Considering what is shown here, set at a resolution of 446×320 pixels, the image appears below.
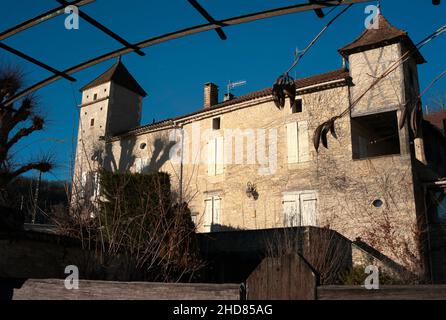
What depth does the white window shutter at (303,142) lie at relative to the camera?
1797 centimetres

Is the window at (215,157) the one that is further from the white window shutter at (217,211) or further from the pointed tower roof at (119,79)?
the pointed tower roof at (119,79)

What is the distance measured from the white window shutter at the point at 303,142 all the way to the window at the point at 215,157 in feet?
12.9

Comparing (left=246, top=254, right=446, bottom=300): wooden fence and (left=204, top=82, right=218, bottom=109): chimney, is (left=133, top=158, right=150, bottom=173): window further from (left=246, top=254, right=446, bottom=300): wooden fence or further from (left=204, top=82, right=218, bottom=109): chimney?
(left=246, top=254, right=446, bottom=300): wooden fence

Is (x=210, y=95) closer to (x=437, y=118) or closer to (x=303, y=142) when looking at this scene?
(x=303, y=142)

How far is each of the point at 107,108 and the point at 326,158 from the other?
14.6m

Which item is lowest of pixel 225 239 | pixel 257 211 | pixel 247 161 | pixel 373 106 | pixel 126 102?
pixel 225 239

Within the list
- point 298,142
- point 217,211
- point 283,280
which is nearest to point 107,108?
point 217,211

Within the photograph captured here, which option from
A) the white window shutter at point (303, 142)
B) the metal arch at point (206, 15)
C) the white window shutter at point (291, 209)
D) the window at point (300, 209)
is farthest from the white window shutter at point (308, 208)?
the metal arch at point (206, 15)

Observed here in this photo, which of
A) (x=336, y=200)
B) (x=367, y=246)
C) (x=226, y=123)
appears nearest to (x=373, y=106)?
(x=336, y=200)

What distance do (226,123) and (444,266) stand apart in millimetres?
10841

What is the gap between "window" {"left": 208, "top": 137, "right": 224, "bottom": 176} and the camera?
20406 mm

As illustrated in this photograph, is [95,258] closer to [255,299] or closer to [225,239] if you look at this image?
[255,299]

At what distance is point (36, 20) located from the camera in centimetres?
294

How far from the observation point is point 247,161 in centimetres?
1958
